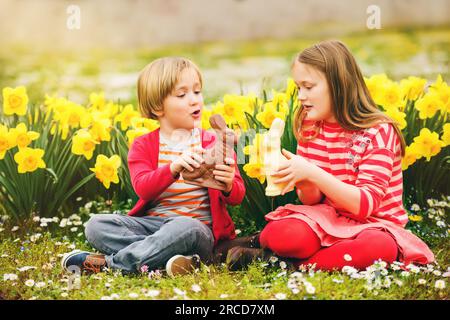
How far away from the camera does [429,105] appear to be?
297 cm

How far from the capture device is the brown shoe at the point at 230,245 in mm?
2586

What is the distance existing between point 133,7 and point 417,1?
3.74m

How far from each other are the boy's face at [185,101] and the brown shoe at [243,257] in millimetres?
532

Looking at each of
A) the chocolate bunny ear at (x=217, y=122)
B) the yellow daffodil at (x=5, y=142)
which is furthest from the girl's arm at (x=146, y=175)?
the yellow daffodil at (x=5, y=142)

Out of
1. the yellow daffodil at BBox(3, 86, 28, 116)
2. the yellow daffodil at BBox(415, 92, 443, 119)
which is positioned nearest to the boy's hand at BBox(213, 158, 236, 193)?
the yellow daffodil at BBox(415, 92, 443, 119)

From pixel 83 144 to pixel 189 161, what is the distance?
793mm

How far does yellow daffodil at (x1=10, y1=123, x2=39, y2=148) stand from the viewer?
9.66 feet

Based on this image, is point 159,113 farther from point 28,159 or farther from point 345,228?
point 345,228

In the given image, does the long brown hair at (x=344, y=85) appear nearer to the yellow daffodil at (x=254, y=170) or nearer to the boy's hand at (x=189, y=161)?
the yellow daffodil at (x=254, y=170)

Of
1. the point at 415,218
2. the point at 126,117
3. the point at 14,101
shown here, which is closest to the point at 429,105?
the point at 415,218

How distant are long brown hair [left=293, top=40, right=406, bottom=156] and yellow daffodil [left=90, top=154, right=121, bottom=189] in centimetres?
92

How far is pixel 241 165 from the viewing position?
287 cm
